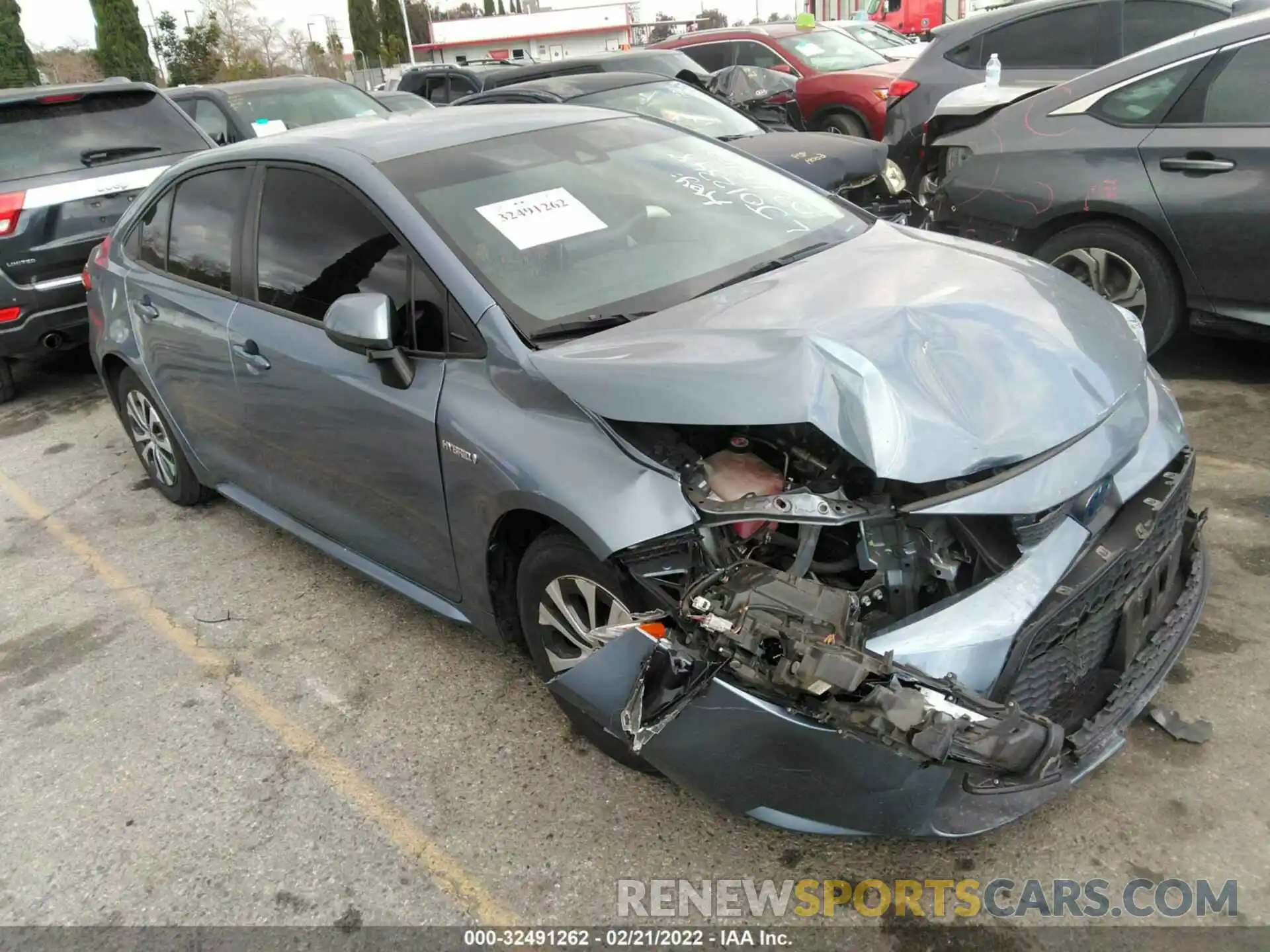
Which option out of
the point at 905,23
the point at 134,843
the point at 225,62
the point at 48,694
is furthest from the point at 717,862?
the point at 225,62

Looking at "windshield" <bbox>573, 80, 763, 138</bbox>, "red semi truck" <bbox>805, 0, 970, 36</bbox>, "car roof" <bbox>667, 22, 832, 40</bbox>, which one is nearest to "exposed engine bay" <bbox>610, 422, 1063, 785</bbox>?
"windshield" <bbox>573, 80, 763, 138</bbox>

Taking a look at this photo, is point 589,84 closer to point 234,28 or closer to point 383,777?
point 383,777

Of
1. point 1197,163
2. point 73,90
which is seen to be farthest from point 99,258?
point 1197,163

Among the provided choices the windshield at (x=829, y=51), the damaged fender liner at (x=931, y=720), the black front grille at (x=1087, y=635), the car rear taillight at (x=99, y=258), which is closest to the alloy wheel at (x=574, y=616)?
the damaged fender liner at (x=931, y=720)

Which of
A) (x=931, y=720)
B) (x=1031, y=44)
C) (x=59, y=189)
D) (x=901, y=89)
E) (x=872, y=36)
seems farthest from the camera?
(x=872, y=36)

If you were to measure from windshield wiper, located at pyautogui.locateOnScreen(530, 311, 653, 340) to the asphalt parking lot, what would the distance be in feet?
3.99

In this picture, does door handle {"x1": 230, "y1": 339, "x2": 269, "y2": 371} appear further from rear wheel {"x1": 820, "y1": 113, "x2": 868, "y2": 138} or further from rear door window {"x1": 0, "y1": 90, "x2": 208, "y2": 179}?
rear wheel {"x1": 820, "y1": 113, "x2": 868, "y2": 138}

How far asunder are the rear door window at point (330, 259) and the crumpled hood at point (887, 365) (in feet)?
1.70

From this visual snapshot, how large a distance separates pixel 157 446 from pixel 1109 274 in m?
4.78

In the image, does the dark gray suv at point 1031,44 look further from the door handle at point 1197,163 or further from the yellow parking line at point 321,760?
the yellow parking line at point 321,760

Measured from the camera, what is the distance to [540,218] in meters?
3.08

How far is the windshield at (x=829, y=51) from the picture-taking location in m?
11.9

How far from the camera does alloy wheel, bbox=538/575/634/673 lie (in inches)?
101

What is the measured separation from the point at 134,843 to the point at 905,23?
27.2 m
